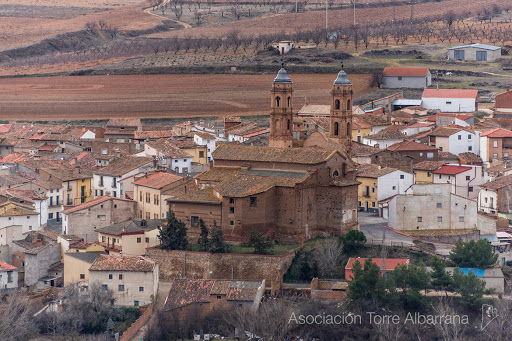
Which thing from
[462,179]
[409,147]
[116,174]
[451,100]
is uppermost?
[451,100]

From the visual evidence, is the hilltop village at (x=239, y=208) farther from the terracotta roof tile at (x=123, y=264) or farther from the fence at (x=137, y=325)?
the fence at (x=137, y=325)

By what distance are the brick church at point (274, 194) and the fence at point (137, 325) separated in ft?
19.2

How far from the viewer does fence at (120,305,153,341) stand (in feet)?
154

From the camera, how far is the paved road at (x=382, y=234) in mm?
54562

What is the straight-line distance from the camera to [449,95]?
88.3 meters

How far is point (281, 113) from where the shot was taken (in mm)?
61406

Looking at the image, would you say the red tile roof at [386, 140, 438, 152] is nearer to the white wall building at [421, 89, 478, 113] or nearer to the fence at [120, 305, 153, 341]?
the white wall building at [421, 89, 478, 113]

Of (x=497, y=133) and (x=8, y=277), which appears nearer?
(x=8, y=277)

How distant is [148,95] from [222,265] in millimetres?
56172

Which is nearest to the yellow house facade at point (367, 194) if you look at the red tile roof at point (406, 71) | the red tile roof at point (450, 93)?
the red tile roof at point (450, 93)

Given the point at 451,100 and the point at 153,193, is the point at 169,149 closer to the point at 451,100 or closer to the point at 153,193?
the point at 153,193

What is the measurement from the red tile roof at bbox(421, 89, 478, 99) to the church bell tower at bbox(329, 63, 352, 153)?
26.5 m

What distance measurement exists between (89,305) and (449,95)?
45.9 metres

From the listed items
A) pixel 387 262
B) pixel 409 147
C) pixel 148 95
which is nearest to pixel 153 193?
pixel 387 262
